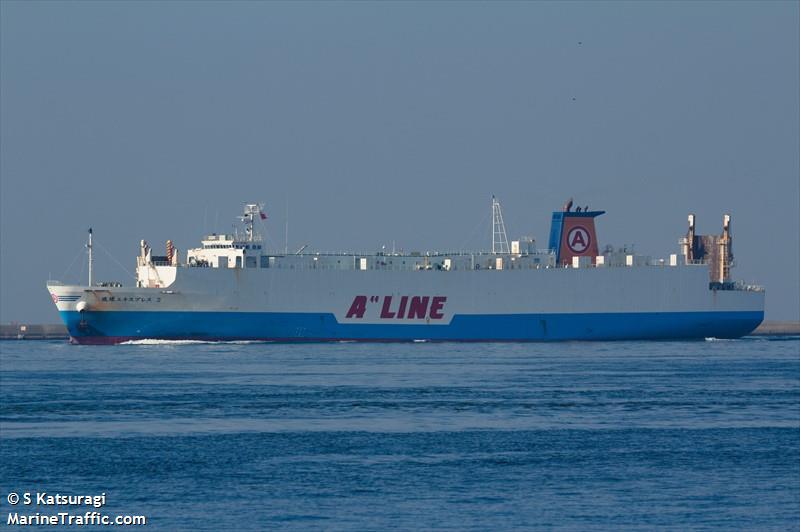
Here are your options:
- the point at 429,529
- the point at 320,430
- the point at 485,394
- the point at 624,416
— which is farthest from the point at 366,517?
the point at 485,394

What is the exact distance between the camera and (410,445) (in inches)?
1041

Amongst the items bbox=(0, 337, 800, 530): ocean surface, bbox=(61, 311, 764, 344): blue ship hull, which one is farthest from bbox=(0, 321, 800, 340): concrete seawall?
bbox=(0, 337, 800, 530): ocean surface

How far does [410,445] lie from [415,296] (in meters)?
35.7

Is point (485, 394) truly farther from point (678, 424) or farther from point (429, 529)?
point (429, 529)

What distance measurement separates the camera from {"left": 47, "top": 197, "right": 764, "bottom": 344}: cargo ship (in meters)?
58.9

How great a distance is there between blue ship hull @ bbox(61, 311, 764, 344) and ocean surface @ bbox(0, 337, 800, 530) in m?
11.5

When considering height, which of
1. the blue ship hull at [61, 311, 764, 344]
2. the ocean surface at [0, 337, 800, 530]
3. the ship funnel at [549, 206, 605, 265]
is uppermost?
the ship funnel at [549, 206, 605, 265]

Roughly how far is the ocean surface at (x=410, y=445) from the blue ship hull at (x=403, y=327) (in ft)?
37.8

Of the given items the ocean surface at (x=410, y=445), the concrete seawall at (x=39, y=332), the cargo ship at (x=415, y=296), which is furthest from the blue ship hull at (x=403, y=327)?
the concrete seawall at (x=39, y=332)

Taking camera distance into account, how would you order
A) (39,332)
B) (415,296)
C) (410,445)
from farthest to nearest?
1. (39,332)
2. (415,296)
3. (410,445)

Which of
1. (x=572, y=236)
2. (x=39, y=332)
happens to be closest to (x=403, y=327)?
(x=572, y=236)

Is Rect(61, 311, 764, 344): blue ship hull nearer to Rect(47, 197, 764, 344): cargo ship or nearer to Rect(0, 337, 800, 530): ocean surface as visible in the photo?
Rect(47, 197, 764, 344): cargo ship

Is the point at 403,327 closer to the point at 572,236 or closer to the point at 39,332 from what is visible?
the point at 572,236

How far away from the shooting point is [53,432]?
2844cm
